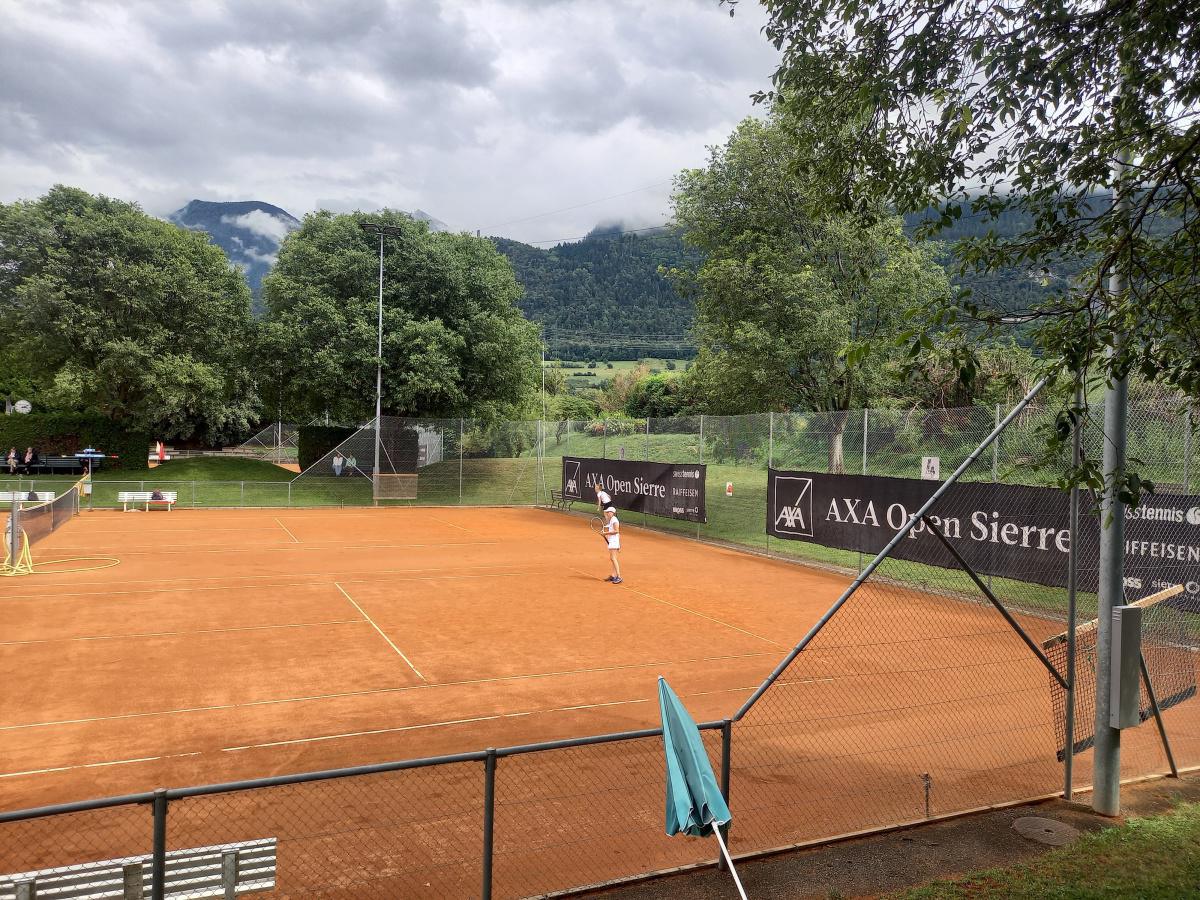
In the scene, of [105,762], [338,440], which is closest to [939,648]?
[105,762]

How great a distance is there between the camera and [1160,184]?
4.69 m

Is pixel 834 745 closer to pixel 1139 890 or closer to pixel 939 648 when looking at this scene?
pixel 1139 890

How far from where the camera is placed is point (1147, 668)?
24.4ft

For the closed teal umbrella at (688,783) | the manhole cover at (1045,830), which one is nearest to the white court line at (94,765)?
the closed teal umbrella at (688,783)

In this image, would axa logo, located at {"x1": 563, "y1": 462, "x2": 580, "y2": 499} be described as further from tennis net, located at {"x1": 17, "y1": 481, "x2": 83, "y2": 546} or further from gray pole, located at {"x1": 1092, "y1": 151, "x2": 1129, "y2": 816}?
gray pole, located at {"x1": 1092, "y1": 151, "x2": 1129, "y2": 816}

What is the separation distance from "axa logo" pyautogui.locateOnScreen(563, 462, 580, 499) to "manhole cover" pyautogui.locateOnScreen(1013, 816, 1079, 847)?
1103 inches

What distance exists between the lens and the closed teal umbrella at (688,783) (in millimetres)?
4434

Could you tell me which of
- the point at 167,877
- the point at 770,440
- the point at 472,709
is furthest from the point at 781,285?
the point at 167,877

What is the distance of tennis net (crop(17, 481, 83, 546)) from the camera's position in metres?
22.5

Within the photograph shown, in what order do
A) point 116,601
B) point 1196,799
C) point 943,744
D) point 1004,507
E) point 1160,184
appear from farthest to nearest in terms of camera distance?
point 116,601 < point 1004,507 < point 943,744 < point 1196,799 < point 1160,184

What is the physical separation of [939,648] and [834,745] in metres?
4.56

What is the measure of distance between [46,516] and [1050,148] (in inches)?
1111

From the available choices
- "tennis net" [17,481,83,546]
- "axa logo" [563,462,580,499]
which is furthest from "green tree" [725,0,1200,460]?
"axa logo" [563,462,580,499]

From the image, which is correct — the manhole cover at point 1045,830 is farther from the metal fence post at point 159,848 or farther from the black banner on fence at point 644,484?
the black banner on fence at point 644,484
